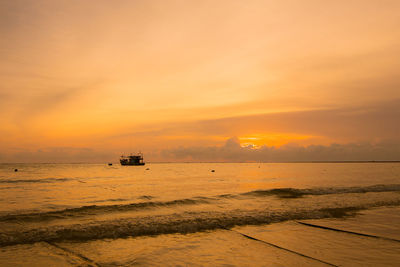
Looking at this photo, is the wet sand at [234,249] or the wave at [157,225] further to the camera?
the wave at [157,225]

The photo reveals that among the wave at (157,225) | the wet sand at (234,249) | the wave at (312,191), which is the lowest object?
the wave at (312,191)

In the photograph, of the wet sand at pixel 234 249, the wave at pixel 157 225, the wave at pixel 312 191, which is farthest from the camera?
the wave at pixel 312 191

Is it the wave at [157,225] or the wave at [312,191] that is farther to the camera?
the wave at [312,191]

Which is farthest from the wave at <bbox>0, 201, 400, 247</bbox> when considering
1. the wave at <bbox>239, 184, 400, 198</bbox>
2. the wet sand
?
the wave at <bbox>239, 184, 400, 198</bbox>

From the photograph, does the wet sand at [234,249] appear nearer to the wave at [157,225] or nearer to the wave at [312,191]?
the wave at [157,225]

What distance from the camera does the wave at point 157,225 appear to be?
10.7 m

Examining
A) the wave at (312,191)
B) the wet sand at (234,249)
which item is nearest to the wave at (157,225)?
the wet sand at (234,249)

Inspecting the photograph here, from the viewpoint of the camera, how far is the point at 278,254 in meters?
8.21

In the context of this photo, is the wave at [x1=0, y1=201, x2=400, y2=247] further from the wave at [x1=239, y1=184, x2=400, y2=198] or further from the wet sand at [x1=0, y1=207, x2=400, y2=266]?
the wave at [x1=239, y1=184, x2=400, y2=198]

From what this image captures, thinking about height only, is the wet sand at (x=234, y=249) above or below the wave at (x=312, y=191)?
above

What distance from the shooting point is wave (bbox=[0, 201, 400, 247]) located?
10.7 metres

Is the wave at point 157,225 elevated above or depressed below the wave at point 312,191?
above

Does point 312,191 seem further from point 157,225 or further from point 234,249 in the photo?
point 234,249

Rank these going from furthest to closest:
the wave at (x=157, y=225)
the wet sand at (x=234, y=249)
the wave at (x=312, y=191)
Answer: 1. the wave at (x=312, y=191)
2. the wave at (x=157, y=225)
3. the wet sand at (x=234, y=249)
